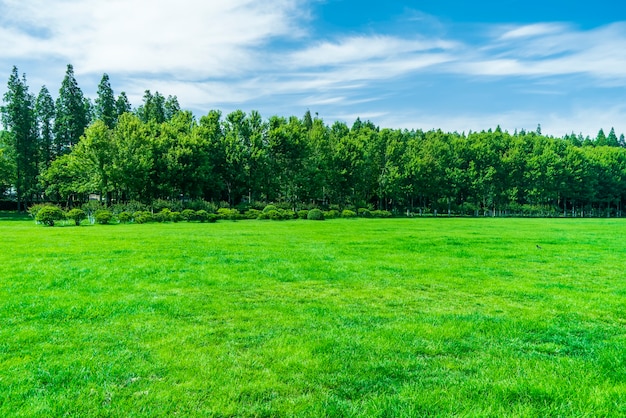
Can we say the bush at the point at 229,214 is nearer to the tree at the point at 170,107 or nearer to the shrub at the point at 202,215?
the shrub at the point at 202,215

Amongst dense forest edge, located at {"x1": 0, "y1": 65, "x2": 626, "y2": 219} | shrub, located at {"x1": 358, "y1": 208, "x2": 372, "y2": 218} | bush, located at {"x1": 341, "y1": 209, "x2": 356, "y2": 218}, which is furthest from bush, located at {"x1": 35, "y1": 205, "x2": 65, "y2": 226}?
shrub, located at {"x1": 358, "y1": 208, "x2": 372, "y2": 218}

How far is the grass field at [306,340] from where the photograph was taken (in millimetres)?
3461

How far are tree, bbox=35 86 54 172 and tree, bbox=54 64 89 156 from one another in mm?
814

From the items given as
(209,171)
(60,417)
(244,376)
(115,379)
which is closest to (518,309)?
(244,376)

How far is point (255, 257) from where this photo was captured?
11.1 meters

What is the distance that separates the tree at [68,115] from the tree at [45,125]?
814 millimetres

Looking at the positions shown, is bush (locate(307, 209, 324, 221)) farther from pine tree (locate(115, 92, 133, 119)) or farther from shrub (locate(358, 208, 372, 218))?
pine tree (locate(115, 92, 133, 119))

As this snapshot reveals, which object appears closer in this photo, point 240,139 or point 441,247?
point 441,247

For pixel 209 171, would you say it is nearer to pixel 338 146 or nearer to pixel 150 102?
pixel 338 146

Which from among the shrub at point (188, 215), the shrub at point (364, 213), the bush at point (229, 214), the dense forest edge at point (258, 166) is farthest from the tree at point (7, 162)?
the shrub at point (364, 213)

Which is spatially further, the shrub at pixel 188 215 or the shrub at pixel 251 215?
the shrub at pixel 251 215

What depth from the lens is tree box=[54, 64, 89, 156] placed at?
161 feet

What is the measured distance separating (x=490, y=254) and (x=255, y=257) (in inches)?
296

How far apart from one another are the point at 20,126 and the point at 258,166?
28.6m
